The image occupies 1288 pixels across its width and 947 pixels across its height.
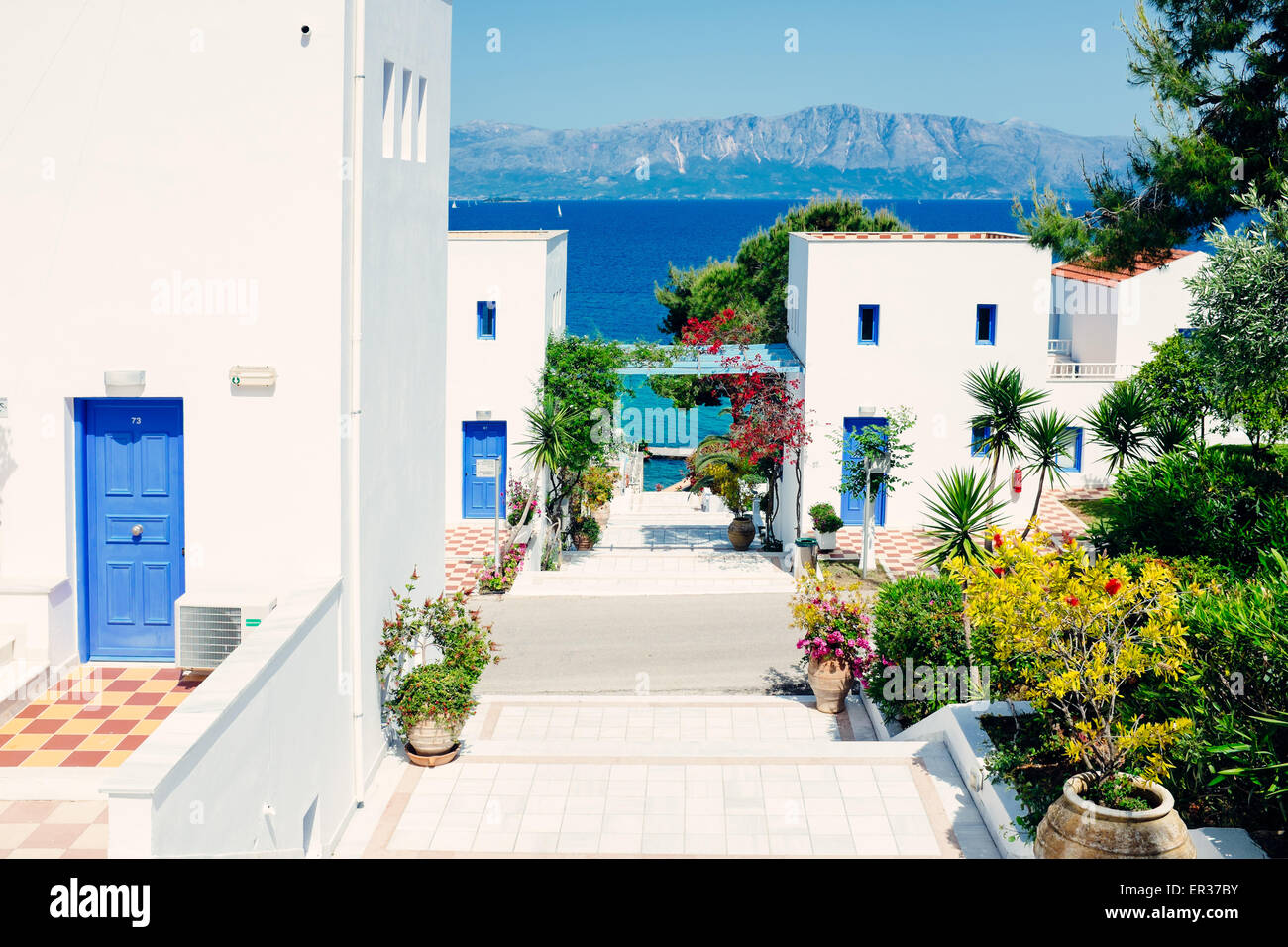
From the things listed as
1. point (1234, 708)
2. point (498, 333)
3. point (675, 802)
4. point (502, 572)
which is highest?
point (498, 333)

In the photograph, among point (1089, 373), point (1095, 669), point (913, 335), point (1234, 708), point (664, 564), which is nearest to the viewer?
point (1095, 669)

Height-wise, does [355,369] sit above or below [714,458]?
above

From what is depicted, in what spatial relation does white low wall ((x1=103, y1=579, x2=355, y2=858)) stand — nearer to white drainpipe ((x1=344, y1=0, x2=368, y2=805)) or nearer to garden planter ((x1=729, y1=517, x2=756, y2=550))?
white drainpipe ((x1=344, y1=0, x2=368, y2=805))

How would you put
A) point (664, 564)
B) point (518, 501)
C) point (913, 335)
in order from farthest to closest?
point (913, 335), point (518, 501), point (664, 564)

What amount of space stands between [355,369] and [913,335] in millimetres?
17015

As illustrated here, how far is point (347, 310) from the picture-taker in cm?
881

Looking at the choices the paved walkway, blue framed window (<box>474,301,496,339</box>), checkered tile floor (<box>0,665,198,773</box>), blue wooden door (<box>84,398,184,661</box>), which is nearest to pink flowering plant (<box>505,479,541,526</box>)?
blue framed window (<box>474,301,496,339</box>)

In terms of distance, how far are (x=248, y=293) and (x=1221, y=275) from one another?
982 cm

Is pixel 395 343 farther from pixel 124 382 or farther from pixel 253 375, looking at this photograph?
pixel 124 382

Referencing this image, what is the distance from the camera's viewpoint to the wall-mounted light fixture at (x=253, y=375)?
8.72m

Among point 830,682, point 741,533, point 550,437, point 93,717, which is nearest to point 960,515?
point 830,682

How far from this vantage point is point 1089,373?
3152 centimetres

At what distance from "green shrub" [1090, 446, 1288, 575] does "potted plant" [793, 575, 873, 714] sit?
315cm
